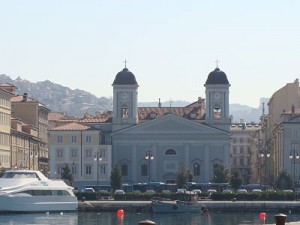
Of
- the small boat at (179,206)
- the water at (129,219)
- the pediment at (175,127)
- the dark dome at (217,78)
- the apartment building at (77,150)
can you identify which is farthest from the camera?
the dark dome at (217,78)

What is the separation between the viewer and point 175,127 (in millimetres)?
140750

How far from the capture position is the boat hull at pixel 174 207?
303ft

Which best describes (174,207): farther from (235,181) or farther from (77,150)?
(77,150)

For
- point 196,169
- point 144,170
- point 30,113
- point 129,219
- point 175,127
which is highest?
point 30,113

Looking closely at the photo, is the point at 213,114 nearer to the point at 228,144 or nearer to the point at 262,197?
the point at 228,144

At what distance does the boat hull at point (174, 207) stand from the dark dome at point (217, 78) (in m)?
53.8

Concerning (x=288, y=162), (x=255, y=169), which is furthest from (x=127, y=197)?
(x=255, y=169)

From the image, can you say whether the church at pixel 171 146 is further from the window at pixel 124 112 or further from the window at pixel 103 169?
the window at pixel 124 112

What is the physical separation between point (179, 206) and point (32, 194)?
12968 millimetres

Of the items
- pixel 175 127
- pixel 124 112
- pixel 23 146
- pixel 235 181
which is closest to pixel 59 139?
pixel 23 146

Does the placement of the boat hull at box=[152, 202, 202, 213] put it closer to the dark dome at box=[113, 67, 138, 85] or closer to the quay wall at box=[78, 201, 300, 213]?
the quay wall at box=[78, 201, 300, 213]

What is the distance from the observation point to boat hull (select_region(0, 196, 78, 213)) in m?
88.4

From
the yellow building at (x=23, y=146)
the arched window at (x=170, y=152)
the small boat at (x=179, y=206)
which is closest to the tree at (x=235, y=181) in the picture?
the small boat at (x=179, y=206)

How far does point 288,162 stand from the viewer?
441ft
